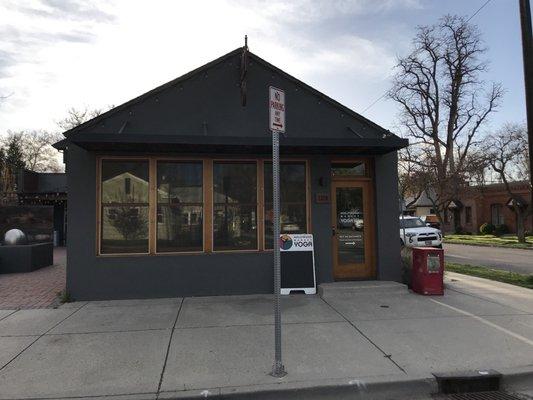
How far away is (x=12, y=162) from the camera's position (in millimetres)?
49656

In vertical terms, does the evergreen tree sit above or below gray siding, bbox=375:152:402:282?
above

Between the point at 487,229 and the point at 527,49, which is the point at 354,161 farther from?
the point at 487,229

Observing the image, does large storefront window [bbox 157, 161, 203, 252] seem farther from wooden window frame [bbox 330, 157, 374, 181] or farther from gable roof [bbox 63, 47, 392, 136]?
wooden window frame [bbox 330, 157, 374, 181]

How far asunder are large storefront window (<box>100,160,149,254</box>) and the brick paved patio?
5.59ft

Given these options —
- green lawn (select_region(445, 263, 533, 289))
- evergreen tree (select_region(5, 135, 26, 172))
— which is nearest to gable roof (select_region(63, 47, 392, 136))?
green lawn (select_region(445, 263, 533, 289))

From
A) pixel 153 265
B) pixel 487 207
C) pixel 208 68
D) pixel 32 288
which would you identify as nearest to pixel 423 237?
pixel 208 68

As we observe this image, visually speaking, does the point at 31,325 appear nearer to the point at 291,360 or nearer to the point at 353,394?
the point at 291,360

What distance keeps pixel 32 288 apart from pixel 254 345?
22.9 feet

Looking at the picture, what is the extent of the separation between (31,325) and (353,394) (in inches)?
206

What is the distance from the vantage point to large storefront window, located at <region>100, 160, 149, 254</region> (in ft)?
28.3

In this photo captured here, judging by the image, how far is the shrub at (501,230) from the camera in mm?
36781

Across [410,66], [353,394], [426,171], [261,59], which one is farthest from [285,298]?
[410,66]

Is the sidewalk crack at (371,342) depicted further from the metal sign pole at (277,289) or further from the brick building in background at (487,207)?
the brick building in background at (487,207)

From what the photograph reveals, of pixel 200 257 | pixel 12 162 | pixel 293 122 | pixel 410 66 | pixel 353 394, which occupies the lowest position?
pixel 353 394
